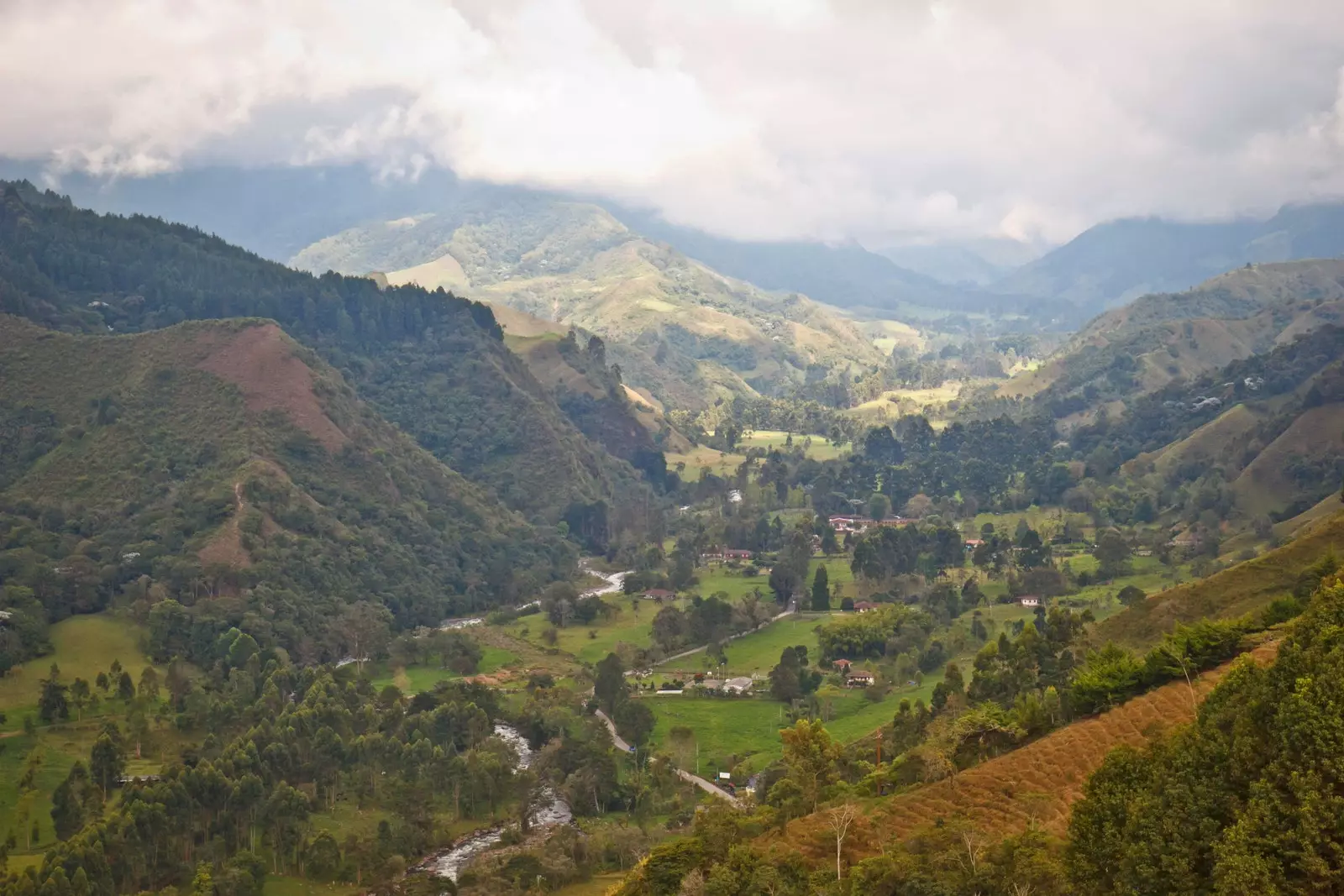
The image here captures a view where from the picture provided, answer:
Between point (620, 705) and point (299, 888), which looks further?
point (620, 705)

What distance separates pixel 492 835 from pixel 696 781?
550 inches

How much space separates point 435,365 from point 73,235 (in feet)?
182

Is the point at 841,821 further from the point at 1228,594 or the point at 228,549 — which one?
the point at 228,549

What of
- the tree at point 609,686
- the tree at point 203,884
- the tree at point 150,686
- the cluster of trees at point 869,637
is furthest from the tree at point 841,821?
the tree at point 150,686

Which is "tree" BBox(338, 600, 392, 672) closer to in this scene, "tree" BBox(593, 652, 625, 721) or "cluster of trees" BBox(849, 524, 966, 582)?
"tree" BBox(593, 652, 625, 721)

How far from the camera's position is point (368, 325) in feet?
613

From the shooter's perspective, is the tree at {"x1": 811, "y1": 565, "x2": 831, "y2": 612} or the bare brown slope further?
the tree at {"x1": 811, "y1": 565, "x2": 831, "y2": 612}

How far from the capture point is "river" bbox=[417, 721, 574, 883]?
66.3m

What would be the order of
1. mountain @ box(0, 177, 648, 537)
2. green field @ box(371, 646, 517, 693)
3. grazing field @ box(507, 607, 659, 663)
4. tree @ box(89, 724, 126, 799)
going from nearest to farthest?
tree @ box(89, 724, 126, 799) < green field @ box(371, 646, 517, 693) < grazing field @ box(507, 607, 659, 663) < mountain @ box(0, 177, 648, 537)

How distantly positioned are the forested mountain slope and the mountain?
15131 millimetres

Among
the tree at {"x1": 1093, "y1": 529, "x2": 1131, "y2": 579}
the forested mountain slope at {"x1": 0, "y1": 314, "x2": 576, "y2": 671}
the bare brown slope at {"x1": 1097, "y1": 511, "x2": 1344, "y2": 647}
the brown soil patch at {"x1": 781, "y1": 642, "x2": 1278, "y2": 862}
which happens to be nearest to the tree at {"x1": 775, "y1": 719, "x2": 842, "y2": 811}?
the brown soil patch at {"x1": 781, "y1": 642, "x2": 1278, "y2": 862}

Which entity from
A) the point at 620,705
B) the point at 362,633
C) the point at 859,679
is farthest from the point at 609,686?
the point at 362,633

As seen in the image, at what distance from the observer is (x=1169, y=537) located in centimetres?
12850

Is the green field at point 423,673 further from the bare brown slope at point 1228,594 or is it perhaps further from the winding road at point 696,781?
the bare brown slope at point 1228,594
